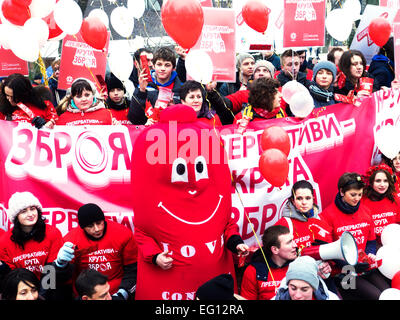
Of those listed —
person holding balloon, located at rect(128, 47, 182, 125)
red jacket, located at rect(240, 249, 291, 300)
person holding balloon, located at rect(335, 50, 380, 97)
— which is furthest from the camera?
person holding balloon, located at rect(335, 50, 380, 97)

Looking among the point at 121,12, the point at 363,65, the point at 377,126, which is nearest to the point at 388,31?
the point at 363,65

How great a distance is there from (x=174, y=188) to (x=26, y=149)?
1641mm

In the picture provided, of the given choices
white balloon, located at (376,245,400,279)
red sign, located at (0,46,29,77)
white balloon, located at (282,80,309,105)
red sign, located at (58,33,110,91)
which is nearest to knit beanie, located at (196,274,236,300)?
white balloon, located at (376,245,400,279)

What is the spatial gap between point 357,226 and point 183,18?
2.31 meters

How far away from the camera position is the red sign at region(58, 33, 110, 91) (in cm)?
632

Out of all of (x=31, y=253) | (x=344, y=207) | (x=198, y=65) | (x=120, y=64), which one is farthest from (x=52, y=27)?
(x=344, y=207)

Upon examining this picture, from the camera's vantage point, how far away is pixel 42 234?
14.7 feet

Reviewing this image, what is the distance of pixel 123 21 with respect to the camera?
23.7 ft

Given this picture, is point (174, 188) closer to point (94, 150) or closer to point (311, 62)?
point (94, 150)

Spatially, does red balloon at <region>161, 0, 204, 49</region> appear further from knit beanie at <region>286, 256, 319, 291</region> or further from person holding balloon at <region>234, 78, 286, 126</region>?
knit beanie at <region>286, 256, 319, 291</region>

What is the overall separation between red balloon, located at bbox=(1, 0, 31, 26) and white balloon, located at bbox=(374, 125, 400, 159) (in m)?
3.58

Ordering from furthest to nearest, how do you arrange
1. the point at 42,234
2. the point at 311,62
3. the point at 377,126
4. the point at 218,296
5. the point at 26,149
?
the point at 311,62, the point at 377,126, the point at 26,149, the point at 42,234, the point at 218,296

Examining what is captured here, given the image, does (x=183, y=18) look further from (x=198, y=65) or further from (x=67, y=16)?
(x=67, y=16)

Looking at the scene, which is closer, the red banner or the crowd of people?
the crowd of people
